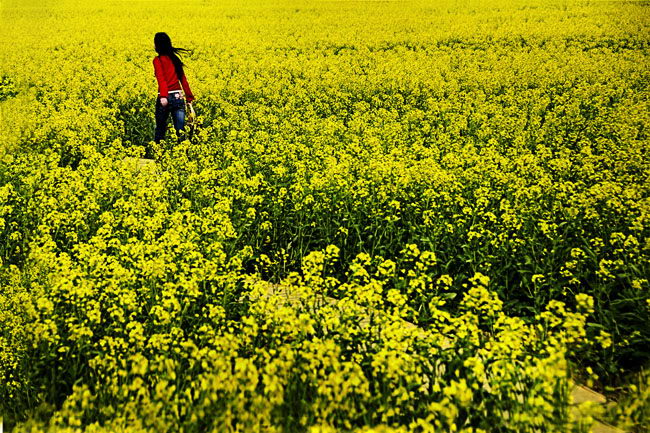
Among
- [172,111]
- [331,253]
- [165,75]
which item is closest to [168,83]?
[165,75]

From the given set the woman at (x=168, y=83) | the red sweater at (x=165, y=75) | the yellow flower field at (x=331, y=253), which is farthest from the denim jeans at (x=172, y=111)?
the yellow flower field at (x=331, y=253)

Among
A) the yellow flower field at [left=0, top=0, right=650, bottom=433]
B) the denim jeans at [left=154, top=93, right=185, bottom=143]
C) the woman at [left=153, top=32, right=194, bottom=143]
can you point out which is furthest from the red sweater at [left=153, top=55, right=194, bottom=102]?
the yellow flower field at [left=0, top=0, right=650, bottom=433]

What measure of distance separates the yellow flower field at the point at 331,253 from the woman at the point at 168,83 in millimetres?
683

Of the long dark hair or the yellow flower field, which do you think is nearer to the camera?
the yellow flower field

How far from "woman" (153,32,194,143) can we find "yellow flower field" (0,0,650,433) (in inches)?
26.9

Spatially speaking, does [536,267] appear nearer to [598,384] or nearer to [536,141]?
[598,384]

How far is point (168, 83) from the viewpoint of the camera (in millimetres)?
10617

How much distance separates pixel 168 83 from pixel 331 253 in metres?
6.36

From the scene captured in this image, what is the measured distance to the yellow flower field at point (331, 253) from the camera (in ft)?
12.0

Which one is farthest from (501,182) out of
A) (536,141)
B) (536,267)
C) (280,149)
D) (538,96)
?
(538,96)

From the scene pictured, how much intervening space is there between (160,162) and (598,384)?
7.77 meters

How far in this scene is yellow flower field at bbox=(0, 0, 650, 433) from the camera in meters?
3.66

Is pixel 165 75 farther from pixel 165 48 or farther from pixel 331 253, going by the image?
pixel 331 253

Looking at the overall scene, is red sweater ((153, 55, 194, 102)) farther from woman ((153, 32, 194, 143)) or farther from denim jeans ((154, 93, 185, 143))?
denim jeans ((154, 93, 185, 143))
